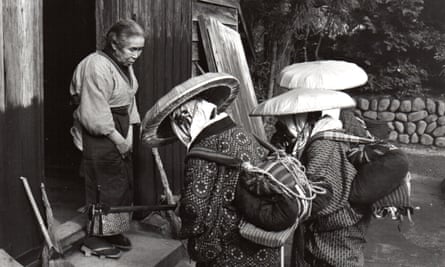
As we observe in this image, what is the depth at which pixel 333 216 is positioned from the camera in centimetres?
305

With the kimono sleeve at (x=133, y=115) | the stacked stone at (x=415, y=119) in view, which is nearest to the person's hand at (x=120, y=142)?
the kimono sleeve at (x=133, y=115)

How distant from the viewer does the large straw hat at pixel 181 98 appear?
9.34ft

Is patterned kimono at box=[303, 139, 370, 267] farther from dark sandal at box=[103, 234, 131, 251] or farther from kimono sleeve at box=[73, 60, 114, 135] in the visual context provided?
dark sandal at box=[103, 234, 131, 251]

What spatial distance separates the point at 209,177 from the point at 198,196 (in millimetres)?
100

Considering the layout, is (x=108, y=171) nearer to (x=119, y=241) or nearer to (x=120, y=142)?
(x=120, y=142)

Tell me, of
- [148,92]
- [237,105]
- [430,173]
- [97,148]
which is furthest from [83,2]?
[430,173]

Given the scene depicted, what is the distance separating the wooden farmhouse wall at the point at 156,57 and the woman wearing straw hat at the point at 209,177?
2.41 meters

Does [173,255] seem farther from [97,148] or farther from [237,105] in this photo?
[237,105]

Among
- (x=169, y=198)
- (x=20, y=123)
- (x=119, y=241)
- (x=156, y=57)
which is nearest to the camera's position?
(x=20, y=123)

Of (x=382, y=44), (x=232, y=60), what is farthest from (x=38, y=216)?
(x=382, y=44)

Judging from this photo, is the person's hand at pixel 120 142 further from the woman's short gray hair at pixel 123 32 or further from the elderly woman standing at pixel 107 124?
the woman's short gray hair at pixel 123 32

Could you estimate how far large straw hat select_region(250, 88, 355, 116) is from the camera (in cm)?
306

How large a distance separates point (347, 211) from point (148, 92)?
3159 mm

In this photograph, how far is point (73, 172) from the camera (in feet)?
23.1
